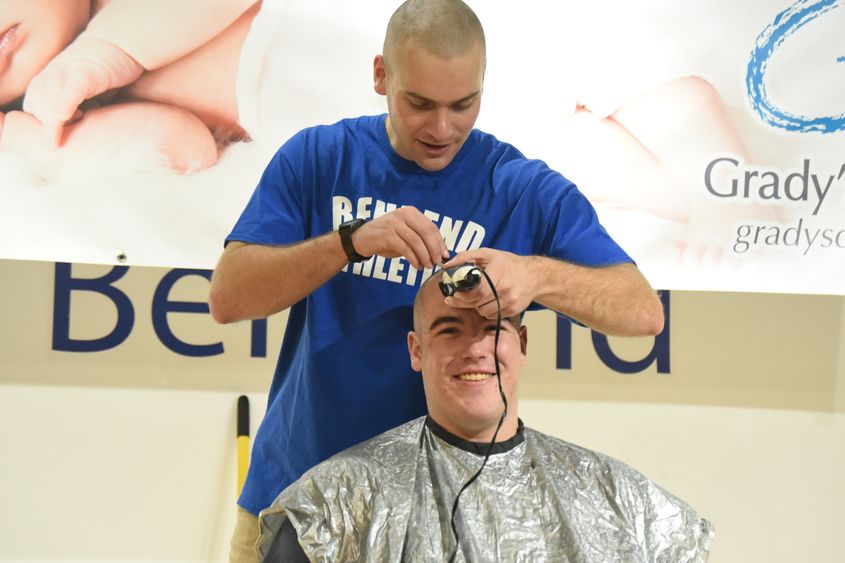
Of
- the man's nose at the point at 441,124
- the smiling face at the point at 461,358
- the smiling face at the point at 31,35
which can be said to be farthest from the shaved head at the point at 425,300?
the smiling face at the point at 31,35

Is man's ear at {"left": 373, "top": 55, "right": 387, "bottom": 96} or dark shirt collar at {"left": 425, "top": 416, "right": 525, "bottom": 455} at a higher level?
man's ear at {"left": 373, "top": 55, "right": 387, "bottom": 96}

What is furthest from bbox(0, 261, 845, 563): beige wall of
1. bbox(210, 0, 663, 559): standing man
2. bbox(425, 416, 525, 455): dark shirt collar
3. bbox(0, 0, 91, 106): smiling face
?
bbox(425, 416, 525, 455): dark shirt collar

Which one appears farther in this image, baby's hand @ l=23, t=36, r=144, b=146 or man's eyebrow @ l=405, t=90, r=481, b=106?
baby's hand @ l=23, t=36, r=144, b=146

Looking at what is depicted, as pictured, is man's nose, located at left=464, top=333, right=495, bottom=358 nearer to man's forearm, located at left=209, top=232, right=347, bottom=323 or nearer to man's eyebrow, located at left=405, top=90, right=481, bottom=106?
man's forearm, located at left=209, top=232, right=347, bottom=323

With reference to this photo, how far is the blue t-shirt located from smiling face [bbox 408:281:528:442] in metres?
0.06

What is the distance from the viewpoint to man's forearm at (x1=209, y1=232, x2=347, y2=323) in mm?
1857

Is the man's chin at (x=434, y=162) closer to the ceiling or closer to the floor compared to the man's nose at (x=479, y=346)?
closer to the ceiling

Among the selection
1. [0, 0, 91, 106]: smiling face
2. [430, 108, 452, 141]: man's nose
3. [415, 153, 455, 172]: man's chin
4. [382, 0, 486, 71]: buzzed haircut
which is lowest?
[415, 153, 455, 172]: man's chin

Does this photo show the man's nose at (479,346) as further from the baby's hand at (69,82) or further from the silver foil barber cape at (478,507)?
the baby's hand at (69,82)

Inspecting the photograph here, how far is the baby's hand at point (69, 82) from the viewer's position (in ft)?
9.76

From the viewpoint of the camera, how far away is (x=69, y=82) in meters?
2.99

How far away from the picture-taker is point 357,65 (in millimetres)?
3057

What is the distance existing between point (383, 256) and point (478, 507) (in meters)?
0.56

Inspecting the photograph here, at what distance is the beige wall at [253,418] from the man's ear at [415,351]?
144 centimetres
